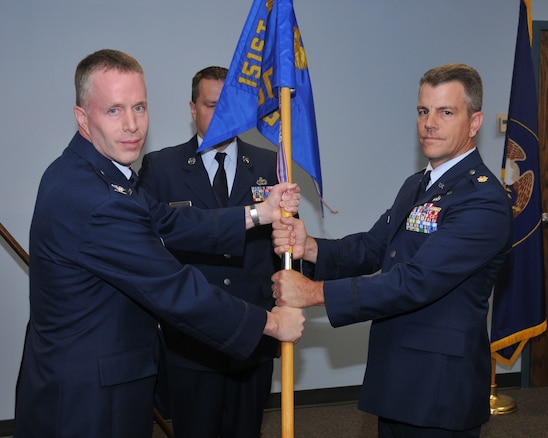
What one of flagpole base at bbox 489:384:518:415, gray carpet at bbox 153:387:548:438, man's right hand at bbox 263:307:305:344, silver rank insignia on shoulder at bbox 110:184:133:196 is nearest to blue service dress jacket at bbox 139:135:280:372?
man's right hand at bbox 263:307:305:344

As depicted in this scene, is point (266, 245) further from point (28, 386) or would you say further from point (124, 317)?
point (28, 386)

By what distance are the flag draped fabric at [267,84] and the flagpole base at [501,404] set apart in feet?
7.69

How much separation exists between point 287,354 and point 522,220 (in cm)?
217

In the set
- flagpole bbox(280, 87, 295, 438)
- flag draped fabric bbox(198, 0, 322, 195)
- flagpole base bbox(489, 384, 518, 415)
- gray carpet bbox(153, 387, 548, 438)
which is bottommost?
gray carpet bbox(153, 387, 548, 438)

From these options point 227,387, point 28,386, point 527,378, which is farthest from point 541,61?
point 28,386

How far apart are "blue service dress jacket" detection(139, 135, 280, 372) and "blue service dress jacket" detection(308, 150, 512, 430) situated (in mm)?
573

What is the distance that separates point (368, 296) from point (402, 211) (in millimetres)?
403

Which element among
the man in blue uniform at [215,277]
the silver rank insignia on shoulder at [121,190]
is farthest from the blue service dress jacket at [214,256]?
the silver rank insignia on shoulder at [121,190]

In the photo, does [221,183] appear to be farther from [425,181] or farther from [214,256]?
[425,181]

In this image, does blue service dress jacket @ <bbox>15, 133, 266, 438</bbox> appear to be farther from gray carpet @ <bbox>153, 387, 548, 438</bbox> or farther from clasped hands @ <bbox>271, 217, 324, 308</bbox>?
gray carpet @ <bbox>153, 387, 548, 438</bbox>

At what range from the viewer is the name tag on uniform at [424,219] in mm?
2203

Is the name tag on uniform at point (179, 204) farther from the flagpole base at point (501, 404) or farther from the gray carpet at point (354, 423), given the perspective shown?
the flagpole base at point (501, 404)

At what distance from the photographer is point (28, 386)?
77.4 inches

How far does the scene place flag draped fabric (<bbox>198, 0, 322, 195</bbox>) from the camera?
2.25 metres
